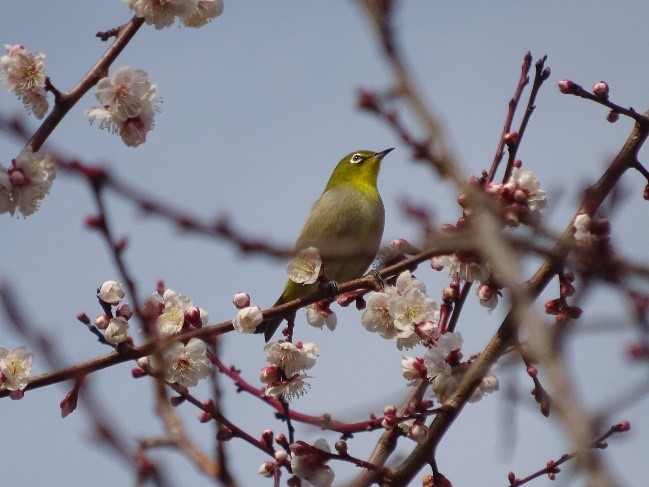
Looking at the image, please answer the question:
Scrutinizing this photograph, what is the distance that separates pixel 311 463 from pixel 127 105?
201 centimetres

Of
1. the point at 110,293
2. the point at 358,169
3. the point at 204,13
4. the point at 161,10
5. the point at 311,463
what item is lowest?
the point at 311,463

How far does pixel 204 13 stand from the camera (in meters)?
5.21

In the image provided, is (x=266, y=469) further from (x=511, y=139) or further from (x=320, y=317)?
(x=511, y=139)

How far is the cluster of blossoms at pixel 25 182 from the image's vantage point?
14.7 ft

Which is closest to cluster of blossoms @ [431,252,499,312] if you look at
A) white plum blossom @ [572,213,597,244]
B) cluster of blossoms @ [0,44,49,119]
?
white plum blossom @ [572,213,597,244]

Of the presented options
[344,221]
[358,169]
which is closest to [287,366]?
[344,221]

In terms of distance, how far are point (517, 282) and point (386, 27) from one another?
0.51 metres

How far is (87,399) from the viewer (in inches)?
84.1

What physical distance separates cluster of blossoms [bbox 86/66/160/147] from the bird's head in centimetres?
430

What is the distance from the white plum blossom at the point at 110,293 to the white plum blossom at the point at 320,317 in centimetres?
126

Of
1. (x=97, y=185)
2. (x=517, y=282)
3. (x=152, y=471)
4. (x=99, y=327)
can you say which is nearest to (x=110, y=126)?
(x=99, y=327)

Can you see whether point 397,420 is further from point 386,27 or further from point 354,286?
point 386,27

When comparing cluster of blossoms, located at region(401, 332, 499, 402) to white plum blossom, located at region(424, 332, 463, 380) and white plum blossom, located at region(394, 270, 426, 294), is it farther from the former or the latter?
white plum blossom, located at region(394, 270, 426, 294)

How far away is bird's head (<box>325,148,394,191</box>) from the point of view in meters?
9.32
